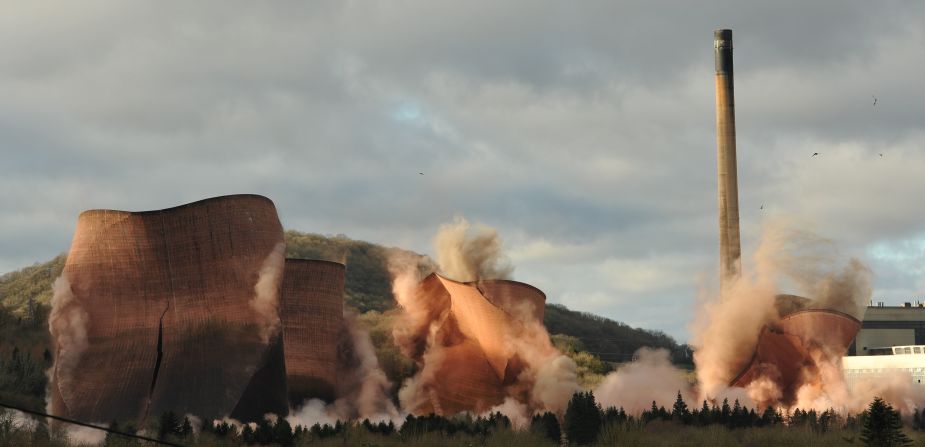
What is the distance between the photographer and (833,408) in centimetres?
6197

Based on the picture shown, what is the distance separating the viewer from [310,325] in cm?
7231

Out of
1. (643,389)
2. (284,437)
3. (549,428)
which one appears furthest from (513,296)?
(284,437)

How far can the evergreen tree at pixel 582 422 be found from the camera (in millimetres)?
49188

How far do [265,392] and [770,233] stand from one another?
30.6 m

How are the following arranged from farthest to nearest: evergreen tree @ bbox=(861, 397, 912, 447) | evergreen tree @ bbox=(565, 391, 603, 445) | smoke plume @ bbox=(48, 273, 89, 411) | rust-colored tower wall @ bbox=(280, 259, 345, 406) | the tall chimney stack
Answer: the tall chimney stack, rust-colored tower wall @ bbox=(280, 259, 345, 406), smoke plume @ bbox=(48, 273, 89, 411), evergreen tree @ bbox=(565, 391, 603, 445), evergreen tree @ bbox=(861, 397, 912, 447)

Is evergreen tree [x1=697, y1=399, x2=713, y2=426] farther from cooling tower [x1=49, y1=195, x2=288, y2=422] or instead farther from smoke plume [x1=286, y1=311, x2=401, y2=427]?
cooling tower [x1=49, y1=195, x2=288, y2=422]

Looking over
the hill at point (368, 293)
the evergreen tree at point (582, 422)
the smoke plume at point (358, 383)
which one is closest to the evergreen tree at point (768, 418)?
the evergreen tree at point (582, 422)

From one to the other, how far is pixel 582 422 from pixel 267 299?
769 inches

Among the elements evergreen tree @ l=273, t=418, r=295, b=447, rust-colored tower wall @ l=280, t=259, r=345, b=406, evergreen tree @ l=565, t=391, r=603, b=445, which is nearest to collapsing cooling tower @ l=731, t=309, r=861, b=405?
evergreen tree @ l=565, t=391, r=603, b=445

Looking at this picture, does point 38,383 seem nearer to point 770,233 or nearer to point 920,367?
point 770,233

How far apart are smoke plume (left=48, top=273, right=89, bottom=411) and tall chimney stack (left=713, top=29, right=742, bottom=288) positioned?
3927 centimetres

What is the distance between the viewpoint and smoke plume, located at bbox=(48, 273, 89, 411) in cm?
6178

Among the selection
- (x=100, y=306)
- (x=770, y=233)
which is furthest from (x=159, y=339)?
(x=770, y=233)

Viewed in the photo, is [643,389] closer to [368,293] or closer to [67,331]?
[67,331]
